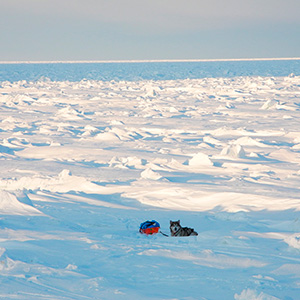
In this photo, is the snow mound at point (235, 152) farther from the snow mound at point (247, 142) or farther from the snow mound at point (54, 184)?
the snow mound at point (54, 184)

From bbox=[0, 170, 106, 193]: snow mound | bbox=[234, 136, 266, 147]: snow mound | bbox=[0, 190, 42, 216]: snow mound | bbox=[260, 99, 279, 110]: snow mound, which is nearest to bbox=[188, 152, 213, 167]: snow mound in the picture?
bbox=[0, 170, 106, 193]: snow mound

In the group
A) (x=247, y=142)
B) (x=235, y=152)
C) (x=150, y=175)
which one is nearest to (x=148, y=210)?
(x=150, y=175)

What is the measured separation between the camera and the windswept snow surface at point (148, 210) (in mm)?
2932

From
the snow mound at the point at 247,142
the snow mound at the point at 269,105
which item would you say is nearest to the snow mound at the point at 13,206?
the snow mound at the point at 247,142

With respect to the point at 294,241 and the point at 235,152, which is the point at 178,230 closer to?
the point at 294,241

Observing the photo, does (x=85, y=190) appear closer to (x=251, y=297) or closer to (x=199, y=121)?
(x=251, y=297)

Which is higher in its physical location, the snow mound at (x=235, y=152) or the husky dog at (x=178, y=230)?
the snow mound at (x=235, y=152)

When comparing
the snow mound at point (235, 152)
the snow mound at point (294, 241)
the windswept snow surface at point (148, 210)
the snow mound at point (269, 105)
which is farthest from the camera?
the snow mound at point (269, 105)

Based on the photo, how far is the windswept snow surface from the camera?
115 inches

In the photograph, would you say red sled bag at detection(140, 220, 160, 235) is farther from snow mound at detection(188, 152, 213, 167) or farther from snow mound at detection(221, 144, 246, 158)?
snow mound at detection(221, 144, 246, 158)

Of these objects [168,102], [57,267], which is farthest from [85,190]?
[168,102]

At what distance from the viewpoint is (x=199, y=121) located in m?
13.0

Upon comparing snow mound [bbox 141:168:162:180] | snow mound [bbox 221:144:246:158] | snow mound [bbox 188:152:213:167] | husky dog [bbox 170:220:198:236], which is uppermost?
snow mound [bbox 221:144:246:158]

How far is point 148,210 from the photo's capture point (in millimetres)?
5074
